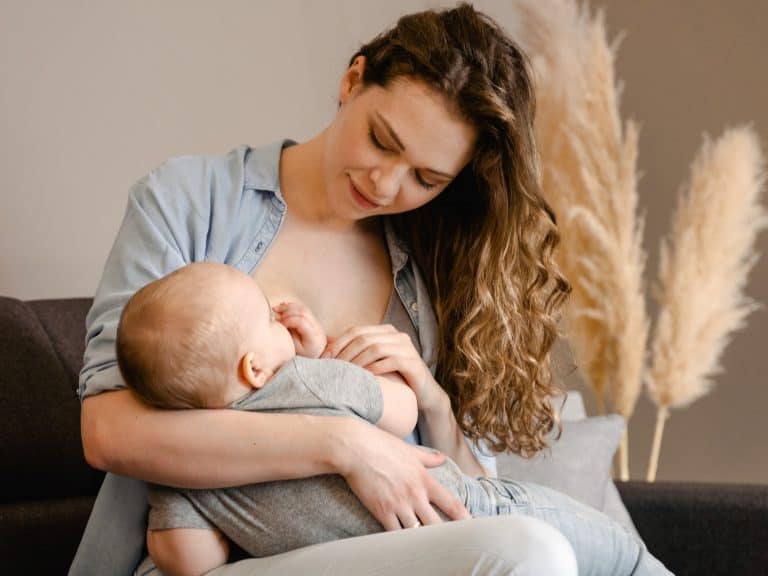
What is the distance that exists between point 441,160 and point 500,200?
0.20 metres

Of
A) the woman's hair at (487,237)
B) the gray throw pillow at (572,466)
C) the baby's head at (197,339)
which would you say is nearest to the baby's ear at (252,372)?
the baby's head at (197,339)

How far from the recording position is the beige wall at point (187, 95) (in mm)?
2467

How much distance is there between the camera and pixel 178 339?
1.37 metres

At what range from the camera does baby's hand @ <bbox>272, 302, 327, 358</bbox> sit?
1607 mm

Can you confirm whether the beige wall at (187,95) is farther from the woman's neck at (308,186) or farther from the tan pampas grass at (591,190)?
the woman's neck at (308,186)

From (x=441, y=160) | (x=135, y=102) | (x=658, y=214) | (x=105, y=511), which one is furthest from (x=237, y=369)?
(x=658, y=214)

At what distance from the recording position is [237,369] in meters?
1.45

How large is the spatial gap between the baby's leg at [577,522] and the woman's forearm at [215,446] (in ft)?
0.92

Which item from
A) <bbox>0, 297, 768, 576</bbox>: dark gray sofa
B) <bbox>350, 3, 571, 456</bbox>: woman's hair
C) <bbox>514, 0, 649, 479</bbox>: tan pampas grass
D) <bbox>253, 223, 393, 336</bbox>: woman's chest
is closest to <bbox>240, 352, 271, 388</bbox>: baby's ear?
<bbox>253, 223, 393, 336</bbox>: woman's chest

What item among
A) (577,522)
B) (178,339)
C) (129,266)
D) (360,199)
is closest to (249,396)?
(178,339)

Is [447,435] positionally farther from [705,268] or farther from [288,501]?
[705,268]

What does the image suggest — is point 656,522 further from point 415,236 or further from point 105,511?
point 105,511

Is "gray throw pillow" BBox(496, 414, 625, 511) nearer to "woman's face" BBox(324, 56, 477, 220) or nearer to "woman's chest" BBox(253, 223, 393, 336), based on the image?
"woman's chest" BBox(253, 223, 393, 336)

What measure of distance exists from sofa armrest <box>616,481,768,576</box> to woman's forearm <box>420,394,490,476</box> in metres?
0.73
